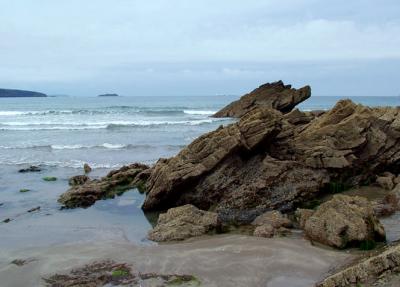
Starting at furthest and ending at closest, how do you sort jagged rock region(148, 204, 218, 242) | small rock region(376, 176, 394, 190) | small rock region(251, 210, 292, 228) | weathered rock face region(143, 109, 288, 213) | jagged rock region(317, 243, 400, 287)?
1. small rock region(376, 176, 394, 190)
2. weathered rock face region(143, 109, 288, 213)
3. small rock region(251, 210, 292, 228)
4. jagged rock region(148, 204, 218, 242)
5. jagged rock region(317, 243, 400, 287)

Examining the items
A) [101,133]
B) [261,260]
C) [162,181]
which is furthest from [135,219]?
[101,133]

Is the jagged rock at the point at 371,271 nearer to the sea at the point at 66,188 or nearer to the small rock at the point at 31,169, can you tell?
the sea at the point at 66,188

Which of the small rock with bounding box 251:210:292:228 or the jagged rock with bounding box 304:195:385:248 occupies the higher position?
the jagged rock with bounding box 304:195:385:248

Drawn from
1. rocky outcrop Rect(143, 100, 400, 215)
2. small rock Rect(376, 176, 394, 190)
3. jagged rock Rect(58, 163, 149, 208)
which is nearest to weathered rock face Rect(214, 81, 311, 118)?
jagged rock Rect(58, 163, 149, 208)

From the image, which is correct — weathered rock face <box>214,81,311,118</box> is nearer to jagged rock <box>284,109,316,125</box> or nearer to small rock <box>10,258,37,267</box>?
jagged rock <box>284,109,316,125</box>

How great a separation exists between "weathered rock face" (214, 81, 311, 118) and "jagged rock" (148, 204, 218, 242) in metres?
41.2

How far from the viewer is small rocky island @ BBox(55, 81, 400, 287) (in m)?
12.5

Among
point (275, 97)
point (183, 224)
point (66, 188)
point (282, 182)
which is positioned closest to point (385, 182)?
point (282, 182)

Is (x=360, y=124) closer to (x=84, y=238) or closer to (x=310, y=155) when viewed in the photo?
(x=310, y=155)

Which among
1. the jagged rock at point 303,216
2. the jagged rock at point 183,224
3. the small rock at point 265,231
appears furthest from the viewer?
the jagged rock at point 303,216

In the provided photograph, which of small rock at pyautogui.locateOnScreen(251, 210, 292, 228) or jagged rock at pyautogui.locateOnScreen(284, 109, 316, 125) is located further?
jagged rock at pyautogui.locateOnScreen(284, 109, 316, 125)

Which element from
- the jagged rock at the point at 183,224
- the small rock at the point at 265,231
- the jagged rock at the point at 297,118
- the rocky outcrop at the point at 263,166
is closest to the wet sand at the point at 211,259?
the small rock at the point at 265,231

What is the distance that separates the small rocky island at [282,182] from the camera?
1252 centimetres

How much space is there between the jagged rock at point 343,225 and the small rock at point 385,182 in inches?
186
